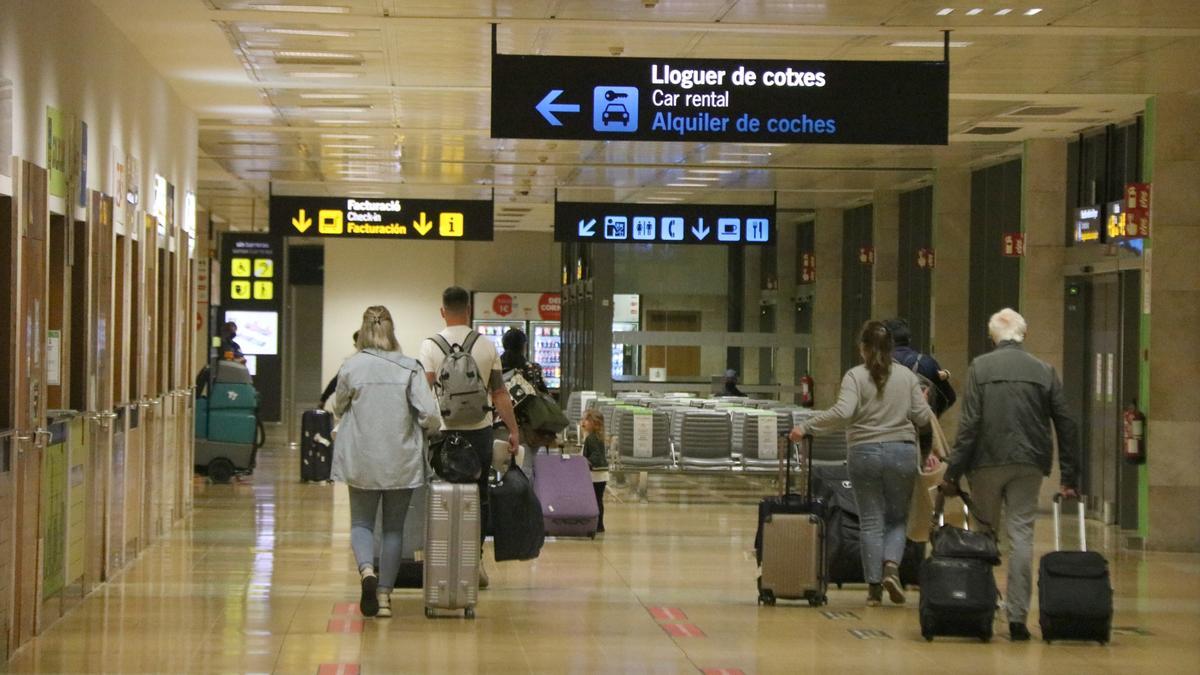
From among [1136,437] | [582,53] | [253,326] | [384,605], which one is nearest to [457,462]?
[384,605]

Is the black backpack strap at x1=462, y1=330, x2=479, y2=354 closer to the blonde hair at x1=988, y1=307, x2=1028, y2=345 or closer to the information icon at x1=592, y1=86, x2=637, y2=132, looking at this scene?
the information icon at x1=592, y1=86, x2=637, y2=132

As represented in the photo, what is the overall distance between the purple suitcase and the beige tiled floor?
0.16 meters

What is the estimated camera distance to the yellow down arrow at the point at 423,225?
2014 centimetres

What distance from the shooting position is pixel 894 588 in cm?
976

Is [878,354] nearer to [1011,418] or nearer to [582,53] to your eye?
[1011,418]

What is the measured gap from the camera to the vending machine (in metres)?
38.2

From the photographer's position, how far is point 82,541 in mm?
10117

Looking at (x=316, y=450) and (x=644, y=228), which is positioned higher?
(x=644, y=228)

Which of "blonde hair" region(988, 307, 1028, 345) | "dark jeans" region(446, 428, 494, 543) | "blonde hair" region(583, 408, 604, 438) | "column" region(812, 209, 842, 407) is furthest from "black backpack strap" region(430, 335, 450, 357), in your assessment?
"column" region(812, 209, 842, 407)

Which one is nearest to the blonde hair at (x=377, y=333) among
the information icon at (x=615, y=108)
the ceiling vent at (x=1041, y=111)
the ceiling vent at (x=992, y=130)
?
the information icon at (x=615, y=108)

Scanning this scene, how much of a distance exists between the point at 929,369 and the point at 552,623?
12.3 feet

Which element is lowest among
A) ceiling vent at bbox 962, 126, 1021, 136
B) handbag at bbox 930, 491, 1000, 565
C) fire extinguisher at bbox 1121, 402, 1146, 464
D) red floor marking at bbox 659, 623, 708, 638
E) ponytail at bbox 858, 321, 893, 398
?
red floor marking at bbox 659, 623, 708, 638

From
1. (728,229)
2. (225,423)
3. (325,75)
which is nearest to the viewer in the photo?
→ (325,75)

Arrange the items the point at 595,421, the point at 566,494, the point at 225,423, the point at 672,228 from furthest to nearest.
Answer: the point at 672,228 < the point at 225,423 < the point at 595,421 < the point at 566,494
